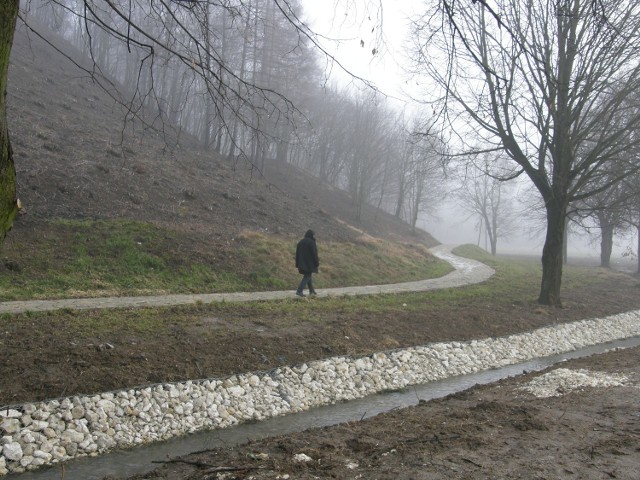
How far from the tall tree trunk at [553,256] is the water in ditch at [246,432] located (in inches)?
268

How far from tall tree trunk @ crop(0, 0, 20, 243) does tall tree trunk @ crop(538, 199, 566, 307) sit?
17.0 metres

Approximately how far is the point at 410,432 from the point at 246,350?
4200 mm

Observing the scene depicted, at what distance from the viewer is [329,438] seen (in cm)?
639

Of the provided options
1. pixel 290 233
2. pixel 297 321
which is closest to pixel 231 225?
pixel 290 233

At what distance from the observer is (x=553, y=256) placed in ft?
58.9

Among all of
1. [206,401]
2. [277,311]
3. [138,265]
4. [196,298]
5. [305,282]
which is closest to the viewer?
[206,401]

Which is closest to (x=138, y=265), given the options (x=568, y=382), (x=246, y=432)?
(x=246, y=432)

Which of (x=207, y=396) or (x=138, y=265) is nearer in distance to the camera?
(x=207, y=396)

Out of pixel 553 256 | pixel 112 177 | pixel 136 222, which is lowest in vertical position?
pixel 136 222

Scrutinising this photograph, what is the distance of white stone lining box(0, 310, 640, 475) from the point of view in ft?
21.5

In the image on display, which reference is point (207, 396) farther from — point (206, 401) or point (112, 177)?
point (112, 177)

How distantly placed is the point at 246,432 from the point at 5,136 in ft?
18.1

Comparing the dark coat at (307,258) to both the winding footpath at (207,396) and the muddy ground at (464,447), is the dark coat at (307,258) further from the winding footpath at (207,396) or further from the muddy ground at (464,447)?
the muddy ground at (464,447)

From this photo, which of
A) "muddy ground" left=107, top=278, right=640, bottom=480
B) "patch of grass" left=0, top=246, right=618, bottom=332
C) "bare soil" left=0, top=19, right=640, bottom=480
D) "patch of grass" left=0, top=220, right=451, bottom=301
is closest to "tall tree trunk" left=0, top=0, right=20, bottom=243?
"bare soil" left=0, top=19, right=640, bottom=480
